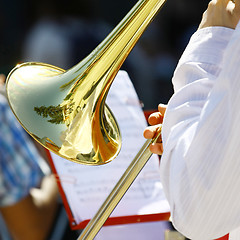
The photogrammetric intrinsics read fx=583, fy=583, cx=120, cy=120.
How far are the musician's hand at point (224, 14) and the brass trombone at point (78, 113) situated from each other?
20cm


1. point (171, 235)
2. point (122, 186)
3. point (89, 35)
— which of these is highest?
point (122, 186)

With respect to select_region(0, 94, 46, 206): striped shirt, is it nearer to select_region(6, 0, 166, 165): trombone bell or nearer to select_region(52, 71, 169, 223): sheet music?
select_region(52, 71, 169, 223): sheet music

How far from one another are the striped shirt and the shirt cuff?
106cm

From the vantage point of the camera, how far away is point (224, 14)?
799 mm

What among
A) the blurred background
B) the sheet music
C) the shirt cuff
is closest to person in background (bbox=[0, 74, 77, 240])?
the sheet music

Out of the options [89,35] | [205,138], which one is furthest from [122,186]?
[89,35]

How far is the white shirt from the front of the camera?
72 centimetres


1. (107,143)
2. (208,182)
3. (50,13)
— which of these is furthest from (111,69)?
(50,13)

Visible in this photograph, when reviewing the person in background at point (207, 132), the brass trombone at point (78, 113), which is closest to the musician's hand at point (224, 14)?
the person in background at point (207, 132)

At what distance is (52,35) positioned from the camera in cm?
262

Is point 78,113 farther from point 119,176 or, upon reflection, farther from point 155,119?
point 119,176

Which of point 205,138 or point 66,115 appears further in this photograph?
point 66,115

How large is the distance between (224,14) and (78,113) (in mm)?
330

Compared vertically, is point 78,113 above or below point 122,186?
above
